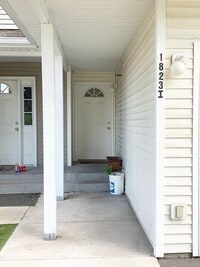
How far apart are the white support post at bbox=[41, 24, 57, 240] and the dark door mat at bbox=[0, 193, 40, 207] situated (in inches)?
62.3

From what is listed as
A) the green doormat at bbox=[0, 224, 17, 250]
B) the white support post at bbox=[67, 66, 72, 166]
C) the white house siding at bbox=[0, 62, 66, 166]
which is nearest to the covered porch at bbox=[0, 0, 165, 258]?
the green doormat at bbox=[0, 224, 17, 250]

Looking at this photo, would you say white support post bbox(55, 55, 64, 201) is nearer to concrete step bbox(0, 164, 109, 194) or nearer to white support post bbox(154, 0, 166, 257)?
concrete step bbox(0, 164, 109, 194)

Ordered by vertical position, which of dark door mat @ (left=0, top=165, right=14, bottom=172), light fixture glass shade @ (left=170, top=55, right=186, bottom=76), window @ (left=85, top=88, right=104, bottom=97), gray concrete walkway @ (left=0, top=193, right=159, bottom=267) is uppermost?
window @ (left=85, top=88, right=104, bottom=97)

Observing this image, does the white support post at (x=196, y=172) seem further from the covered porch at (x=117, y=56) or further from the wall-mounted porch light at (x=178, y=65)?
the covered porch at (x=117, y=56)

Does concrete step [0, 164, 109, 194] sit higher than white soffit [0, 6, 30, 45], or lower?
lower

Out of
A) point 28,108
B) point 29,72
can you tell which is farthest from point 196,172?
point 29,72

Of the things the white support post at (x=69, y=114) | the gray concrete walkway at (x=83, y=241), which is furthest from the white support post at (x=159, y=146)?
the white support post at (x=69, y=114)

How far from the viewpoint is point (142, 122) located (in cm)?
401

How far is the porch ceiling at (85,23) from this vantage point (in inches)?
138

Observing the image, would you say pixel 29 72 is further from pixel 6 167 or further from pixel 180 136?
pixel 180 136

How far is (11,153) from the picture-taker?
7246 millimetres

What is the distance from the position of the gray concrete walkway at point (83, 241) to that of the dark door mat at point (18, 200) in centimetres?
33

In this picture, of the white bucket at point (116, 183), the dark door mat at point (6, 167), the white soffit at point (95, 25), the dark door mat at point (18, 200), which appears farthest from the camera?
the dark door mat at point (6, 167)

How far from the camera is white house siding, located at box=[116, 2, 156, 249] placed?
3412 mm
